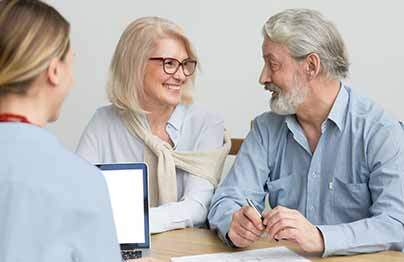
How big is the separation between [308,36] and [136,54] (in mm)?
542

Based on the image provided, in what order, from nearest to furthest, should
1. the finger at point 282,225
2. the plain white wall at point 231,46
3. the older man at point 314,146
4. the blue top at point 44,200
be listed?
the blue top at point 44,200
the finger at point 282,225
the older man at point 314,146
the plain white wall at point 231,46

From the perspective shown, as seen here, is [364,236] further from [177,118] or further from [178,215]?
[177,118]

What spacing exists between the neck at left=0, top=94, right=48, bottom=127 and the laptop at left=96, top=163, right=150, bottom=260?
0.64 m

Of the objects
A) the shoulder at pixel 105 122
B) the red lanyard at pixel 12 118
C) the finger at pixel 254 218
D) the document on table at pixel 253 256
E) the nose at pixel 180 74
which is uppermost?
the red lanyard at pixel 12 118

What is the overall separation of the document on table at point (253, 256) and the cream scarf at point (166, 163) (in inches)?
16.0

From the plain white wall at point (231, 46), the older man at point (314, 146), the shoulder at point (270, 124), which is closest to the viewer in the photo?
the older man at point (314, 146)

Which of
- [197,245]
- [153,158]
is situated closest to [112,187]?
[197,245]

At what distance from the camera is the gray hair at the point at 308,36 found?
5.86ft

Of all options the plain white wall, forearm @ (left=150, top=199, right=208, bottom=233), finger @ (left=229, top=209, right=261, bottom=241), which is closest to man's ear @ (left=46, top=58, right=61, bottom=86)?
finger @ (left=229, top=209, right=261, bottom=241)

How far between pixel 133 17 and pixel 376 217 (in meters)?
1.85

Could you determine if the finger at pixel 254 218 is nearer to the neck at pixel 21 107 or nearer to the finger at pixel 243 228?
the finger at pixel 243 228

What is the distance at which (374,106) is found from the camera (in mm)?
1806

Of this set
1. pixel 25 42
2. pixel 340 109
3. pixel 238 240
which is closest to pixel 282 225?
pixel 238 240

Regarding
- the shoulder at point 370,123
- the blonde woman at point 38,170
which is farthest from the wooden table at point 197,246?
the blonde woman at point 38,170
